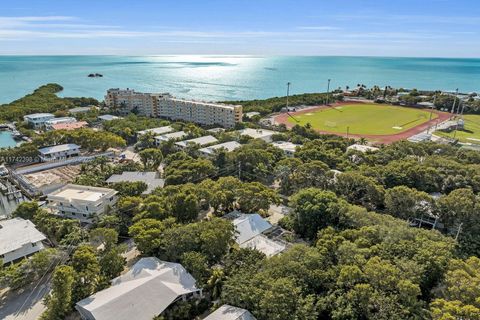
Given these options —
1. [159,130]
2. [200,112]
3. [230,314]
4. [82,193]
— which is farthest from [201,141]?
[230,314]

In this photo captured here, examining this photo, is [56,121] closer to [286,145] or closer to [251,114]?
[251,114]

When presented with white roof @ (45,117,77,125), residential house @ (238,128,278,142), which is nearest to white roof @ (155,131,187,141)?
residential house @ (238,128,278,142)

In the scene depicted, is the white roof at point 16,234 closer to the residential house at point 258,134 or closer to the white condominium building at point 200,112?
the residential house at point 258,134

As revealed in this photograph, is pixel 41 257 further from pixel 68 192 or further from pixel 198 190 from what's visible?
pixel 198 190

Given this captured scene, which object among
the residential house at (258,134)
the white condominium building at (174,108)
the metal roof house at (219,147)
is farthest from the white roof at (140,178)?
the white condominium building at (174,108)

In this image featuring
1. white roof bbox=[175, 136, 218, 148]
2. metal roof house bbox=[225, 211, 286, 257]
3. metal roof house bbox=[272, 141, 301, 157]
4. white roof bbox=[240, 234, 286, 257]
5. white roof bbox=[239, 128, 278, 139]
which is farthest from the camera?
white roof bbox=[239, 128, 278, 139]

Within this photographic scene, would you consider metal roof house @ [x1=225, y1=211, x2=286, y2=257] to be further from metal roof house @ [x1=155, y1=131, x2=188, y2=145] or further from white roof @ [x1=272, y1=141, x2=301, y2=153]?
metal roof house @ [x1=155, y1=131, x2=188, y2=145]

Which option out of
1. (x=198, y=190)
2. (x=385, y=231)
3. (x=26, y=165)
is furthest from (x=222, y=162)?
(x=26, y=165)
